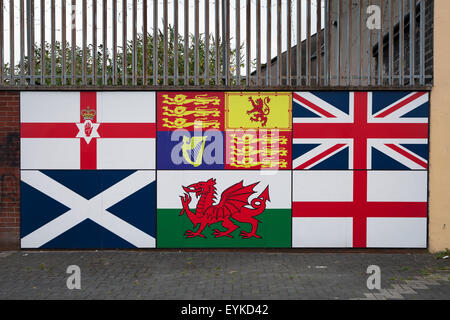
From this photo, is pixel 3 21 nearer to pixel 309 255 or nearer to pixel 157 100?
pixel 157 100

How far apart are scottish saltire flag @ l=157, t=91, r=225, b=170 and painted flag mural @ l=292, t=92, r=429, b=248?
Result: 1.47 metres

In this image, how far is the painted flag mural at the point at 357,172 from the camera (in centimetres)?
757

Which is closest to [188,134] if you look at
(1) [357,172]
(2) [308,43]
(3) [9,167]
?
(2) [308,43]

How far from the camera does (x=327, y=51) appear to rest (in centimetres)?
788

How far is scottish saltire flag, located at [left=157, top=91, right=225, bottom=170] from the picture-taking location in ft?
24.9

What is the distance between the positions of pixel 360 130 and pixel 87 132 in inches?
202

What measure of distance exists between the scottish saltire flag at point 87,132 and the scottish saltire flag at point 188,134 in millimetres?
190

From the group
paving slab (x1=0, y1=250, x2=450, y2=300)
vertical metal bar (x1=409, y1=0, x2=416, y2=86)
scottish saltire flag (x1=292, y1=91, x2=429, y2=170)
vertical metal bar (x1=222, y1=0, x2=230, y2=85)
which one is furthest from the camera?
vertical metal bar (x1=222, y1=0, x2=230, y2=85)

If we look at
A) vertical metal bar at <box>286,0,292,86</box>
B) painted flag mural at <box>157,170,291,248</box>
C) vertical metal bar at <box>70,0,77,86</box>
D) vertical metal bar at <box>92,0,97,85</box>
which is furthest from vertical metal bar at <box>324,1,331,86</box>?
vertical metal bar at <box>70,0,77,86</box>

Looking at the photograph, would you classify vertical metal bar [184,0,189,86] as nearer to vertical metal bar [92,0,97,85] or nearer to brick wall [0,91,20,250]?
vertical metal bar [92,0,97,85]

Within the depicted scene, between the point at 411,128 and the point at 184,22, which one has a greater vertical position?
the point at 184,22
